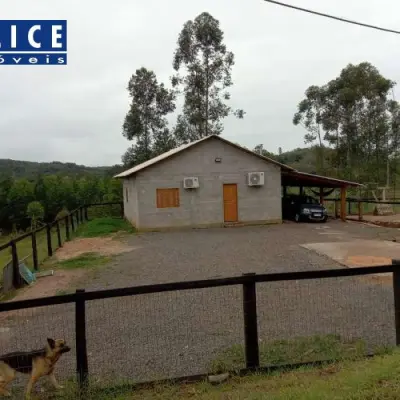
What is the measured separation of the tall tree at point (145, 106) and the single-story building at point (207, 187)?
19.4 meters

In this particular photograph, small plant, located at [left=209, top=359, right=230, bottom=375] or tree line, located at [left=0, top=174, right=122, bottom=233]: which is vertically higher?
tree line, located at [left=0, top=174, right=122, bottom=233]

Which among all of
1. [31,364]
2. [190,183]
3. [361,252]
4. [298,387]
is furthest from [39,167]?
[298,387]

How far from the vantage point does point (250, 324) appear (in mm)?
4223

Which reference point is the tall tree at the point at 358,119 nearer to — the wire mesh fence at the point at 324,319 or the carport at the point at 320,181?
the carport at the point at 320,181

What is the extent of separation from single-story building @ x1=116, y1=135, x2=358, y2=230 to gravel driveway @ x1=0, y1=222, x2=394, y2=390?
1029 centimetres

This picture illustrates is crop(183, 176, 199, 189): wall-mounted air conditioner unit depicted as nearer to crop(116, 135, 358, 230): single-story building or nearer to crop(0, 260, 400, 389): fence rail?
crop(116, 135, 358, 230): single-story building

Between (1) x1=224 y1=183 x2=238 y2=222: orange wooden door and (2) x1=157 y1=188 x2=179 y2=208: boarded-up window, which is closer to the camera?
(2) x1=157 y1=188 x2=179 y2=208: boarded-up window

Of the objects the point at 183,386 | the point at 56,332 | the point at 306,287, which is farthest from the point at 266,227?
the point at 183,386

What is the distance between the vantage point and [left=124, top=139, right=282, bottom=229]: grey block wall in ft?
69.2

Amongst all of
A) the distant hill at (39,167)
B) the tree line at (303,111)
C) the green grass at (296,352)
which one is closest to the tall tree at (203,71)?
the tree line at (303,111)

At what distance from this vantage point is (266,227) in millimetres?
20969

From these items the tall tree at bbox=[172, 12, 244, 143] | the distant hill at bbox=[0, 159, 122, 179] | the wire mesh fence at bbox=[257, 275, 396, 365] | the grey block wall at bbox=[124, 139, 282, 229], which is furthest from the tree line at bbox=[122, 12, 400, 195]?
the distant hill at bbox=[0, 159, 122, 179]

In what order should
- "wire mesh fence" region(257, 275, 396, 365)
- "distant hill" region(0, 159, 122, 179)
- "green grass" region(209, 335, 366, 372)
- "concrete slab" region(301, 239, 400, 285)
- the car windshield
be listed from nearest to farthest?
"green grass" region(209, 335, 366, 372) < "wire mesh fence" region(257, 275, 396, 365) < "concrete slab" region(301, 239, 400, 285) < the car windshield < "distant hill" region(0, 159, 122, 179)

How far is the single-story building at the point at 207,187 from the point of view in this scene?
21125 mm
